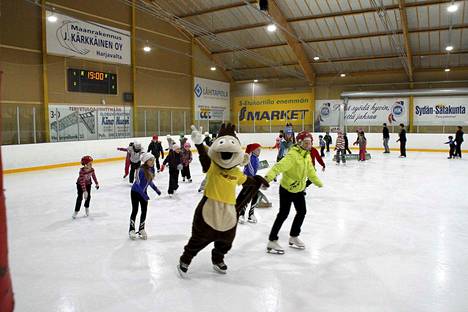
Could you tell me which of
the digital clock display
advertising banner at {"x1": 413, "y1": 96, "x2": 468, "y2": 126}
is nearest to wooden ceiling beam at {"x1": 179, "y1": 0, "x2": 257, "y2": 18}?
the digital clock display

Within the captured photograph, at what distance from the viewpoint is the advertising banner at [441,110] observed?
756 inches

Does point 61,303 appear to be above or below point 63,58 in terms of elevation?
below

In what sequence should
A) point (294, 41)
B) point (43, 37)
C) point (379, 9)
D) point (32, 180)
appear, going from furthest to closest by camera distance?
point (294, 41) → point (379, 9) → point (43, 37) → point (32, 180)

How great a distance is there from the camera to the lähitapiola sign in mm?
14148

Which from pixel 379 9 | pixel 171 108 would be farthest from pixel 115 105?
pixel 379 9

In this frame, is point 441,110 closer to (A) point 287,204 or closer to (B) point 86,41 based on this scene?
(B) point 86,41

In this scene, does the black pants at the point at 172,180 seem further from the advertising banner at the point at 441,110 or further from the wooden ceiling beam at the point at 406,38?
the advertising banner at the point at 441,110

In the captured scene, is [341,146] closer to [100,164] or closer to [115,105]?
[100,164]

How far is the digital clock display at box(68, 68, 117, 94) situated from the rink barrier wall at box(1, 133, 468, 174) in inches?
105

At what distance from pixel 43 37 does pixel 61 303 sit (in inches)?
531

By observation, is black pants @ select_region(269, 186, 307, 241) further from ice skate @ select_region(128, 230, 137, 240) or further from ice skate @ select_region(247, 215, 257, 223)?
ice skate @ select_region(128, 230, 137, 240)

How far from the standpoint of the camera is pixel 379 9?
50.1ft

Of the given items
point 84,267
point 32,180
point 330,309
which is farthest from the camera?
point 32,180

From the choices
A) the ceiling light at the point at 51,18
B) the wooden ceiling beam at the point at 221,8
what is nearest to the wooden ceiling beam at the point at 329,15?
the wooden ceiling beam at the point at 221,8
